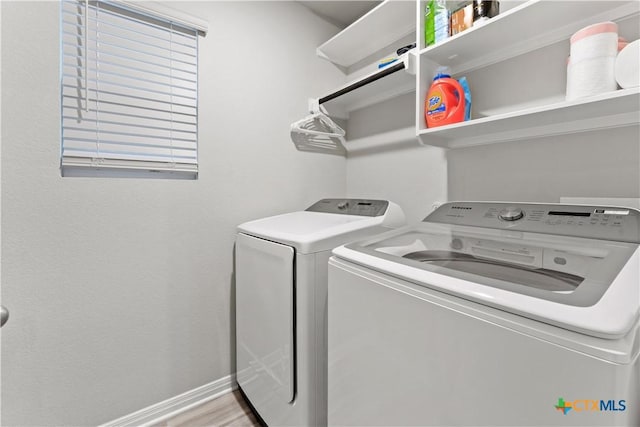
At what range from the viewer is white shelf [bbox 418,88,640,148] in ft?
2.99

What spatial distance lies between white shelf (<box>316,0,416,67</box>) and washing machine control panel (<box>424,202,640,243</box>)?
1229 millimetres

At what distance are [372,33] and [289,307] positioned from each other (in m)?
1.84

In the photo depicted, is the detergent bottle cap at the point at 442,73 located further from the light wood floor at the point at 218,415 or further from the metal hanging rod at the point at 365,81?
the light wood floor at the point at 218,415

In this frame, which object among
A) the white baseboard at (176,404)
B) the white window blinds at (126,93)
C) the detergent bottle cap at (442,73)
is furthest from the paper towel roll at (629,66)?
the white baseboard at (176,404)

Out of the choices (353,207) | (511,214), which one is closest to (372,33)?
(353,207)

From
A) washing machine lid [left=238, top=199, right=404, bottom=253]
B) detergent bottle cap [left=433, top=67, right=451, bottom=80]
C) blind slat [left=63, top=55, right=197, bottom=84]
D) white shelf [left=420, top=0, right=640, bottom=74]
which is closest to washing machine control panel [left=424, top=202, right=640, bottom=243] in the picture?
washing machine lid [left=238, top=199, right=404, bottom=253]

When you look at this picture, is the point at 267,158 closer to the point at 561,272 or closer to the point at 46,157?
the point at 46,157

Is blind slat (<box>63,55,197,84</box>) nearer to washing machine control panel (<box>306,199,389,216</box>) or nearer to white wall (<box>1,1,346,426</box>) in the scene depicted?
white wall (<box>1,1,346,426</box>)

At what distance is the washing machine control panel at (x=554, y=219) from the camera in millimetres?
850

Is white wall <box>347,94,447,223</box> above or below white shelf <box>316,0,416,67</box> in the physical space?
below

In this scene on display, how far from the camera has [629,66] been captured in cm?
85

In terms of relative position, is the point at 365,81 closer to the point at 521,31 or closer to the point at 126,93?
the point at 521,31

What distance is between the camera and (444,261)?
0.90 metres

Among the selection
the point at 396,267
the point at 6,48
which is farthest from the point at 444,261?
the point at 6,48
